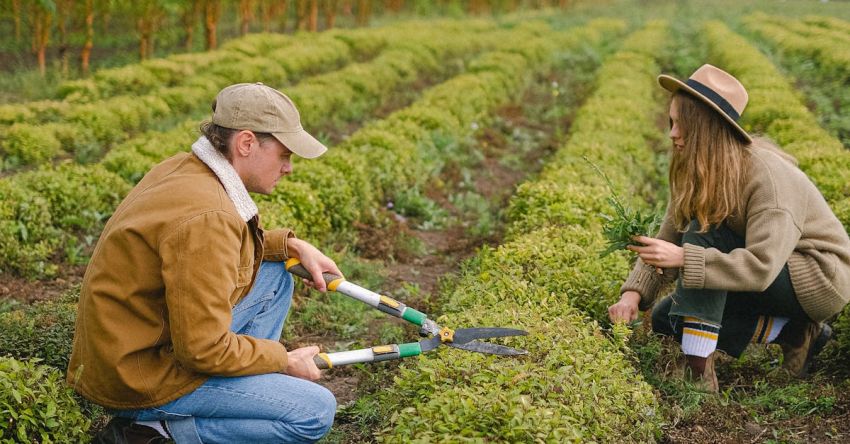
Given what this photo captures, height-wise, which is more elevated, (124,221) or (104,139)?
(124,221)

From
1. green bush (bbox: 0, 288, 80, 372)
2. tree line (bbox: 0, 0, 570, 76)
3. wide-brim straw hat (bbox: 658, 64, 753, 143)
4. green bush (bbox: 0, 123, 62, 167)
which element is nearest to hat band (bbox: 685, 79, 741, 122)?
wide-brim straw hat (bbox: 658, 64, 753, 143)

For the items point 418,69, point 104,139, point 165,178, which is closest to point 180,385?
point 165,178

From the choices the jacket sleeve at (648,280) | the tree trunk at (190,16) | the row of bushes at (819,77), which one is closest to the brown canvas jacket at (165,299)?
the jacket sleeve at (648,280)

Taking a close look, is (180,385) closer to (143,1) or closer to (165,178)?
(165,178)

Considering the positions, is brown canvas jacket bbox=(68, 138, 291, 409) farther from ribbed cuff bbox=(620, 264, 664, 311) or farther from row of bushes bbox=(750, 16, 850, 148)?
row of bushes bbox=(750, 16, 850, 148)

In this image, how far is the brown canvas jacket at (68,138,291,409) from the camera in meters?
2.80

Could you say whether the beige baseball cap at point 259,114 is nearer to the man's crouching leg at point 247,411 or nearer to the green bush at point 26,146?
the man's crouching leg at point 247,411

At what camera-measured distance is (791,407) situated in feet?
13.5

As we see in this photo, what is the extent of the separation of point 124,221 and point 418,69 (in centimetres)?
1503

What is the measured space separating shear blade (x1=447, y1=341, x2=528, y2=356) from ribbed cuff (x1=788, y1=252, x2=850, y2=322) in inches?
61.5

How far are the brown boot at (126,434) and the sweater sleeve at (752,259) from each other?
2.59m

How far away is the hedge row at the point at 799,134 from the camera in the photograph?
6.11 m

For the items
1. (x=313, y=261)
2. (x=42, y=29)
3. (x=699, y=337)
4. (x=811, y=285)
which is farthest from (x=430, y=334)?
(x=42, y=29)

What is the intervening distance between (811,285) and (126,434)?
338cm
